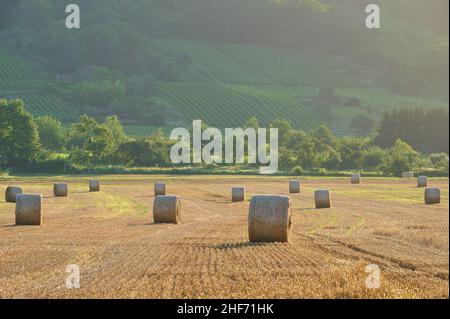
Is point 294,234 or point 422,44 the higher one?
point 422,44

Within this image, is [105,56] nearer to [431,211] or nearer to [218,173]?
[218,173]

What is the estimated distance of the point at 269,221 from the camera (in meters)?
22.8

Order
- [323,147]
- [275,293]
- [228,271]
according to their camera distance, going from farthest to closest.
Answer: [323,147] < [228,271] < [275,293]

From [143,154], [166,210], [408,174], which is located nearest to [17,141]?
[143,154]

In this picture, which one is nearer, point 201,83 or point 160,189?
point 160,189

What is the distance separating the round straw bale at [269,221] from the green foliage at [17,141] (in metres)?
70.0

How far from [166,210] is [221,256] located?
10.9 metres

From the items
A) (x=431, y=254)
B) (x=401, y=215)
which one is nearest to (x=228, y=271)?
(x=431, y=254)

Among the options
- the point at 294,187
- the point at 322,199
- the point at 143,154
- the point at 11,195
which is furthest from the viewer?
the point at 143,154

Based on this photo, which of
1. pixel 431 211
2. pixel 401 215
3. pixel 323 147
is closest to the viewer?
pixel 401 215

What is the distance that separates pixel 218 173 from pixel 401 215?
56497 mm

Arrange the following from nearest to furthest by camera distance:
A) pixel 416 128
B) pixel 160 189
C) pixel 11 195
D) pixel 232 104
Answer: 1. pixel 11 195
2. pixel 160 189
3. pixel 416 128
4. pixel 232 104

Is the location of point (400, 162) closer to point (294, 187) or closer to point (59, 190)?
point (294, 187)

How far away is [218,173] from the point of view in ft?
294
